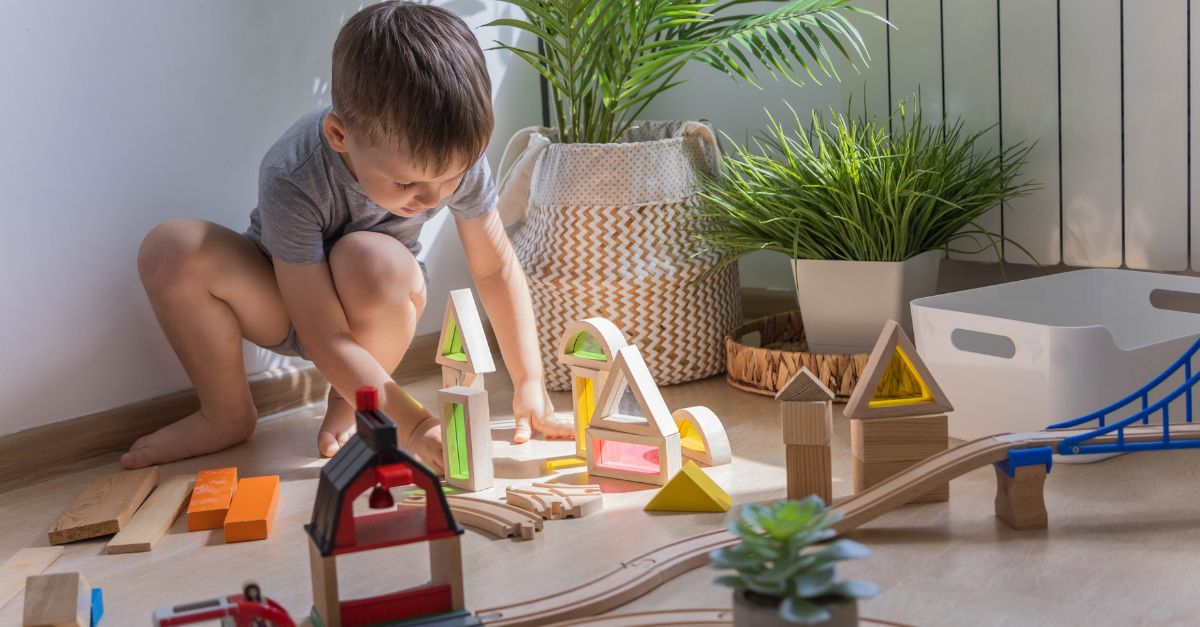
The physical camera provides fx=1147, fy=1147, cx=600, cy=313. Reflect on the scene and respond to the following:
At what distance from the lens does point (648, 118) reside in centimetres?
192

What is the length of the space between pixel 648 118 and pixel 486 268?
24.6 inches

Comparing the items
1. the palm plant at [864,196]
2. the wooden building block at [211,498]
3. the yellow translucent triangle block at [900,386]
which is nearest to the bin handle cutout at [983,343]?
the palm plant at [864,196]

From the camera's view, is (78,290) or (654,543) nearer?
(654,543)

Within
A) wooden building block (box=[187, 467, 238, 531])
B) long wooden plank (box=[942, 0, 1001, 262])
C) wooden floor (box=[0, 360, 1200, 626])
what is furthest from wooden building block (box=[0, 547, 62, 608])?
long wooden plank (box=[942, 0, 1001, 262])

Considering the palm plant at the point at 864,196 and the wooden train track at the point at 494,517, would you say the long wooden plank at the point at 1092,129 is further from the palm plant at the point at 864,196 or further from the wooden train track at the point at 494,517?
the wooden train track at the point at 494,517

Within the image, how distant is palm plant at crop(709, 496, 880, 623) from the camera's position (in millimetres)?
572

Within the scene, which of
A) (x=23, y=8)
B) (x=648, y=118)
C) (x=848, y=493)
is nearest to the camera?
(x=848, y=493)

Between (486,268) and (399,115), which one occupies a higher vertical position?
(399,115)

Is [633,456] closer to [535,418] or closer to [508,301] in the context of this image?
[535,418]

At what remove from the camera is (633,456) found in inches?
46.8

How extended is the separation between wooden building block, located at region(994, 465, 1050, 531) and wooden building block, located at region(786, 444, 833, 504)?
0.15 meters

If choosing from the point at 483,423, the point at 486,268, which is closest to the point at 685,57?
the point at 486,268

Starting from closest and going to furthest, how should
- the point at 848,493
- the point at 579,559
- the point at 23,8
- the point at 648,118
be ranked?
the point at 579,559 < the point at 848,493 < the point at 23,8 < the point at 648,118

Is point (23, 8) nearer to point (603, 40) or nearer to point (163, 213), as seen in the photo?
point (163, 213)
